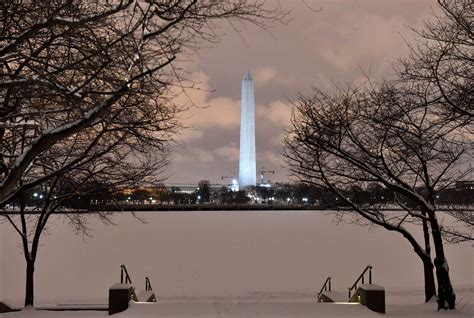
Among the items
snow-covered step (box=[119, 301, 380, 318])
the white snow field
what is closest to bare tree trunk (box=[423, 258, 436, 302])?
the white snow field

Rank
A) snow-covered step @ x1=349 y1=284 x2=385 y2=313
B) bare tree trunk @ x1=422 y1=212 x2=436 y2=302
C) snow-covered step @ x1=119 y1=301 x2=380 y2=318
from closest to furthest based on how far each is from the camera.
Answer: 1. snow-covered step @ x1=119 y1=301 x2=380 y2=318
2. snow-covered step @ x1=349 y1=284 x2=385 y2=313
3. bare tree trunk @ x1=422 y1=212 x2=436 y2=302

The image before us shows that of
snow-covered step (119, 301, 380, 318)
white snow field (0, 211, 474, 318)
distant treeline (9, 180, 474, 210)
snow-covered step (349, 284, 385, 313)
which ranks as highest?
distant treeline (9, 180, 474, 210)

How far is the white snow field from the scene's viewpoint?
10.4 m

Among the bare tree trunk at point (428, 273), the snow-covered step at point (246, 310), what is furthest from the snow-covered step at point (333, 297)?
the snow-covered step at point (246, 310)

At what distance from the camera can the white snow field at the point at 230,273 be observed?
411 inches

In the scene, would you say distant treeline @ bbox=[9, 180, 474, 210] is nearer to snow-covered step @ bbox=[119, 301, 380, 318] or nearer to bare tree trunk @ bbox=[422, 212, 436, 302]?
bare tree trunk @ bbox=[422, 212, 436, 302]

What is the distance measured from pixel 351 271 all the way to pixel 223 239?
1637 cm

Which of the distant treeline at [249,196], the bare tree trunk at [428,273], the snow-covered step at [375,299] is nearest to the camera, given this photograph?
the snow-covered step at [375,299]

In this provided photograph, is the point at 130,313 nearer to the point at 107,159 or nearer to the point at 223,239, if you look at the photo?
the point at 107,159

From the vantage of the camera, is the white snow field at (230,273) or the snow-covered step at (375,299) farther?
the white snow field at (230,273)

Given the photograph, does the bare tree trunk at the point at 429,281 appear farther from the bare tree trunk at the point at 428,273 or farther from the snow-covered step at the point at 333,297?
the snow-covered step at the point at 333,297

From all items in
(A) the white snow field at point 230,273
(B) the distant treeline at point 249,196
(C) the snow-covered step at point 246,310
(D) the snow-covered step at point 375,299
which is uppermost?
(B) the distant treeline at point 249,196

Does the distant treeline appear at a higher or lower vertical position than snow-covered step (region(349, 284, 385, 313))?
higher

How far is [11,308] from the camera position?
41.7ft
